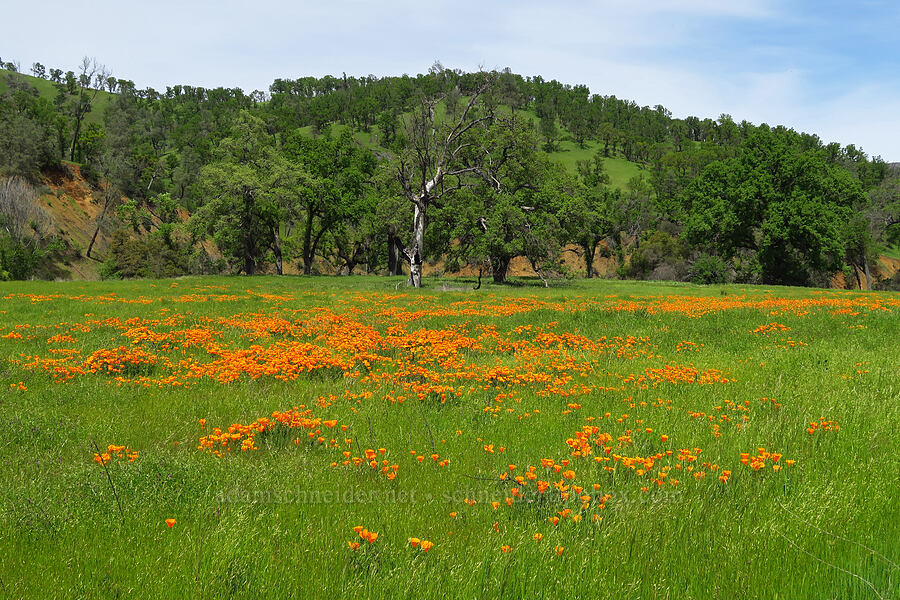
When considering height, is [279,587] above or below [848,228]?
below

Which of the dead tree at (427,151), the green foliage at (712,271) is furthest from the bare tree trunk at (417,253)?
the green foliage at (712,271)

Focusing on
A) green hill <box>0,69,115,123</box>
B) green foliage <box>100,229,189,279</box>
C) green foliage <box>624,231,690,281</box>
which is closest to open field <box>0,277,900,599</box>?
green foliage <box>100,229,189,279</box>

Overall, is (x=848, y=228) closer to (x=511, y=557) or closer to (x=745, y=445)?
(x=745, y=445)

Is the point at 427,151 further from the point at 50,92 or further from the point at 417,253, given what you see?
the point at 50,92

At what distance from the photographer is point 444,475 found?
179 inches

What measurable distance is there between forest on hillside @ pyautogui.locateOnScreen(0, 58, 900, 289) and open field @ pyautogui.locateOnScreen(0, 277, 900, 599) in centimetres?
2594

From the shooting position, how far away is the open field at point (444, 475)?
10.0ft

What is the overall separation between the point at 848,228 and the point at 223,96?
198 meters

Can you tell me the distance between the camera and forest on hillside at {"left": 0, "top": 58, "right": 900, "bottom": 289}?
116 ft

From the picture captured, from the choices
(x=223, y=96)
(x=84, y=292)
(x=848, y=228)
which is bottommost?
(x=84, y=292)


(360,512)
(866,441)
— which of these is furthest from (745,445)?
(360,512)

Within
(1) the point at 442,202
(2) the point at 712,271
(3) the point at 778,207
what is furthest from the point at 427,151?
(3) the point at 778,207

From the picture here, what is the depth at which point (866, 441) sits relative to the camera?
17.7 ft

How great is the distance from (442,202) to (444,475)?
3675 cm
